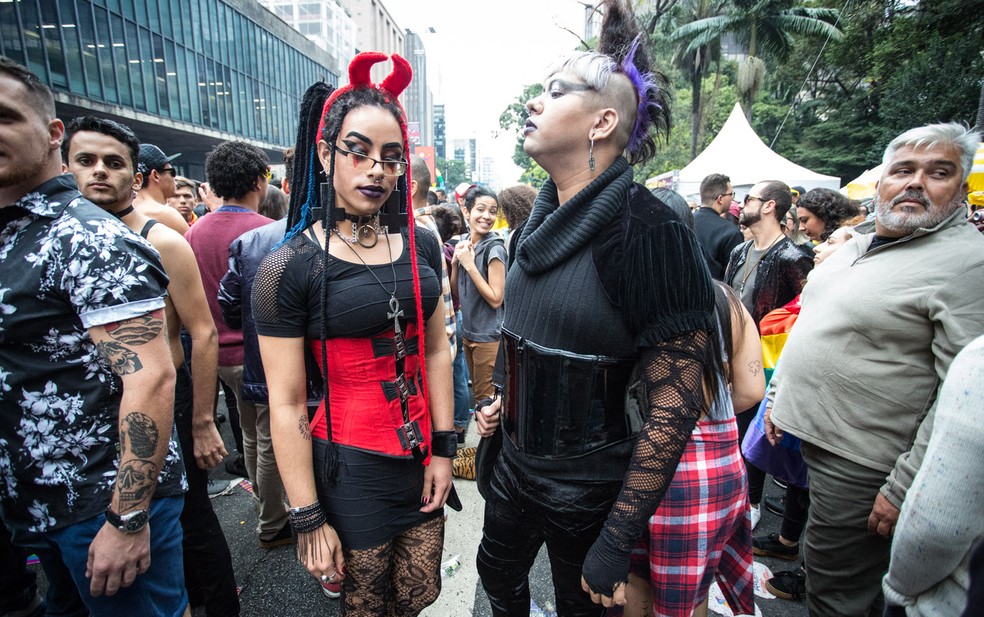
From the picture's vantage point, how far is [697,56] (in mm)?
22766

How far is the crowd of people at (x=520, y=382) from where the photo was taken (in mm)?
1355

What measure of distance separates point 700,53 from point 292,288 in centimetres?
2680

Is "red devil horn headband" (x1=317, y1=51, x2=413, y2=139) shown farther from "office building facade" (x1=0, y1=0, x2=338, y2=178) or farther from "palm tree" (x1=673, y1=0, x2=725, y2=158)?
"palm tree" (x1=673, y1=0, x2=725, y2=158)

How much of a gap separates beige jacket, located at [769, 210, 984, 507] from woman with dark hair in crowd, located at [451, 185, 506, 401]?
2435 mm

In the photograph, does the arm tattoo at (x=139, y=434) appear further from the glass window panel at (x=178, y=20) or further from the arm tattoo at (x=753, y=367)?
the glass window panel at (x=178, y=20)

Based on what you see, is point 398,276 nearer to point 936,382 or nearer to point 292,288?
point 292,288

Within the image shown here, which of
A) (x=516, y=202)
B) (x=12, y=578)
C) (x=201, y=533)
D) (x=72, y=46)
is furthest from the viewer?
(x=72, y=46)

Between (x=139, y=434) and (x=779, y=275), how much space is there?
12.6ft

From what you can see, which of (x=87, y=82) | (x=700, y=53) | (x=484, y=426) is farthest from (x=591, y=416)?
(x=700, y=53)

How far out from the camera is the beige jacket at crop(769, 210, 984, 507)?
5.61 feet

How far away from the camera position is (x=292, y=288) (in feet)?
5.08

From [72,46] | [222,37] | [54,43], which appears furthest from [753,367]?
[222,37]

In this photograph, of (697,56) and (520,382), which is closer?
(520,382)

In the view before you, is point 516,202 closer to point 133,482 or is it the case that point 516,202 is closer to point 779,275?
point 779,275
